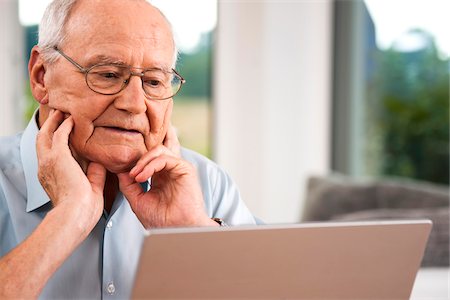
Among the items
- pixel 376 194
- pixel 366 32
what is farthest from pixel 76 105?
pixel 366 32

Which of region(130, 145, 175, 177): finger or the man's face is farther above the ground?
the man's face

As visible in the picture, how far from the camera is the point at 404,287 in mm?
1252

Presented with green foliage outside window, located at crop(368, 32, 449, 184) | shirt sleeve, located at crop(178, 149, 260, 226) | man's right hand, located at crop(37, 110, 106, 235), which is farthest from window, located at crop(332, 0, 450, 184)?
man's right hand, located at crop(37, 110, 106, 235)

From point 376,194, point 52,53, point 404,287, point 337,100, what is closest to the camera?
point 404,287

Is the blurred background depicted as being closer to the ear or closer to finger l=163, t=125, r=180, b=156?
finger l=163, t=125, r=180, b=156

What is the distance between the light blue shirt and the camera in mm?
1551

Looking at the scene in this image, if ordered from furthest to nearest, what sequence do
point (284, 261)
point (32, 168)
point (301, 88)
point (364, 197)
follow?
point (301, 88)
point (364, 197)
point (32, 168)
point (284, 261)

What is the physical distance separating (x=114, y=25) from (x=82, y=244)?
1.55 ft

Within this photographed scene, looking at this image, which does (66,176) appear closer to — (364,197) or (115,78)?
(115,78)

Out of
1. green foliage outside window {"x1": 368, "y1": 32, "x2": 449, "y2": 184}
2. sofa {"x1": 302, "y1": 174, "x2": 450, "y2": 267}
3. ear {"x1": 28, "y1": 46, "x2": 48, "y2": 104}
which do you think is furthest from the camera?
green foliage outside window {"x1": 368, "y1": 32, "x2": 449, "y2": 184}

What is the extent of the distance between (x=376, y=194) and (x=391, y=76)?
0.97 metres

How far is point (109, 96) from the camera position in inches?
61.4

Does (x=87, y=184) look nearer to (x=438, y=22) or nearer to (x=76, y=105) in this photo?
(x=76, y=105)

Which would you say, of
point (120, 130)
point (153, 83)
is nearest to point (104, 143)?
point (120, 130)
